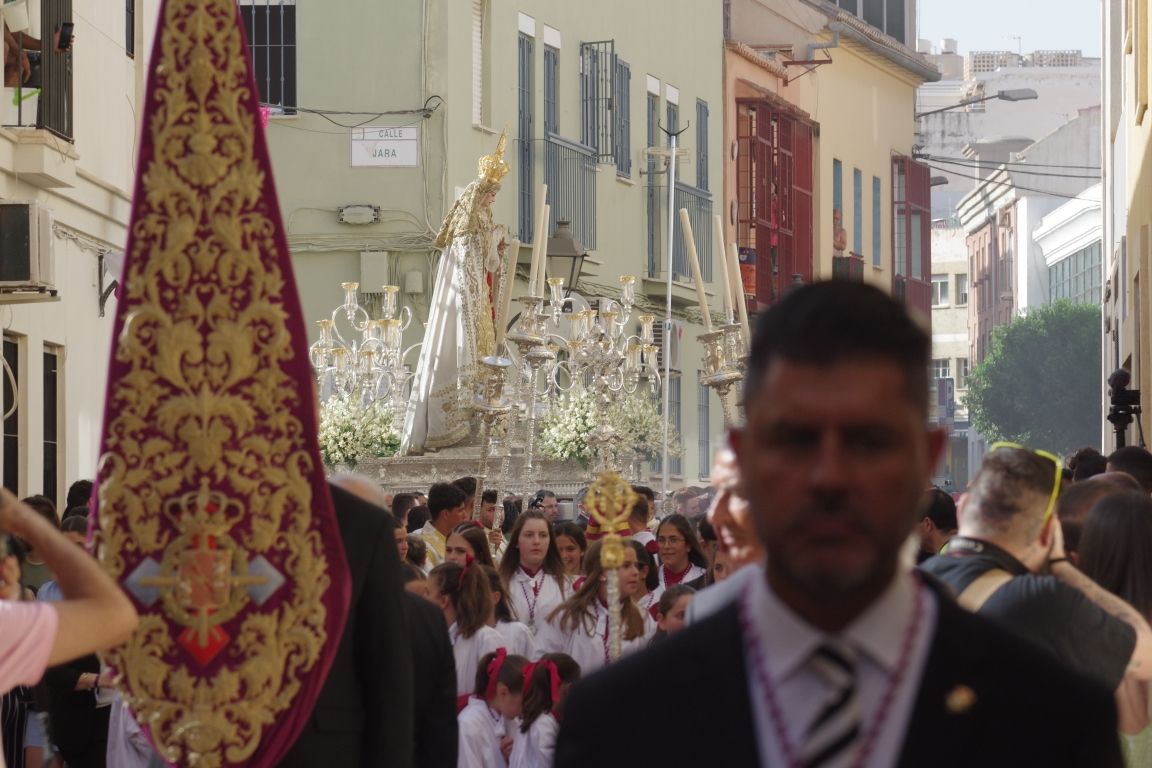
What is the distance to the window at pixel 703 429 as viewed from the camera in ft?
118

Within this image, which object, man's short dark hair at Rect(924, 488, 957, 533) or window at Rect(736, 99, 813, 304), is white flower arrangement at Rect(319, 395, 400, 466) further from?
window at Rect(736, 99, 813, 304)

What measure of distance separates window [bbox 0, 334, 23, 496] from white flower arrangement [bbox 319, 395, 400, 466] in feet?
6.99

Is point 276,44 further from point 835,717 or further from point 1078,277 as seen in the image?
point 1078,277

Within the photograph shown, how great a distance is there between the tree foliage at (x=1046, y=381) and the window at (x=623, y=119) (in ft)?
134

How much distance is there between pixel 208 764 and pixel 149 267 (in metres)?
1.12

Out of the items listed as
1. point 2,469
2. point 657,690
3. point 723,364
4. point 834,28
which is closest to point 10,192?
point 2,469

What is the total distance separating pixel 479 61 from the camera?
27625 mm

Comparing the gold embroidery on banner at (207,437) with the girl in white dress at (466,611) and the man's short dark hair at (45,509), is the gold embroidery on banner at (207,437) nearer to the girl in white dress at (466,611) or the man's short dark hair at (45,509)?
the girl in white dress at (466,611)

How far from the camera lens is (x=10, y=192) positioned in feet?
52.7

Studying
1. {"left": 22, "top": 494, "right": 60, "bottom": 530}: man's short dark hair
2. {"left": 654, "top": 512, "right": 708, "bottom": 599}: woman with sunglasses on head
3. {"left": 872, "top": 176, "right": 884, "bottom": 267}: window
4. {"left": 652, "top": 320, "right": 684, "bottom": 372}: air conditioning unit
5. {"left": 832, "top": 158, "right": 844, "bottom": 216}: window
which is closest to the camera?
{"left": 22, "top": 494, "right": 60, "bottom": 530}: man's short dark hair

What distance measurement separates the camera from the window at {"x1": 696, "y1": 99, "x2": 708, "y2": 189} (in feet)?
116

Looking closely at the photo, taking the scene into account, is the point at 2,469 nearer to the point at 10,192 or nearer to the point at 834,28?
the point at 10,192

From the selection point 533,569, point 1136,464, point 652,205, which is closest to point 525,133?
point 652,205

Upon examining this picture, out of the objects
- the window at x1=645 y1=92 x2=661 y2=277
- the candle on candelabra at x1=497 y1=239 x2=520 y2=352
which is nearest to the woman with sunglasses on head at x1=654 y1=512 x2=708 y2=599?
the candle on candelabra at x1=497 y1=239 x2=520 y2=352
